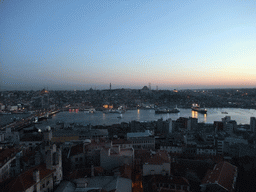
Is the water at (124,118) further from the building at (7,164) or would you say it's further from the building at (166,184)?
the building at (166,184)

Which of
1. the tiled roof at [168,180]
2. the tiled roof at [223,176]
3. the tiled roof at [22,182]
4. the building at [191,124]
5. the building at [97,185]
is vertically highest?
the tiled roof at [22,182]

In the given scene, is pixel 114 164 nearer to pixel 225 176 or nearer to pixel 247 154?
pixel 225 176

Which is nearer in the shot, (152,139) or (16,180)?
(16,180)

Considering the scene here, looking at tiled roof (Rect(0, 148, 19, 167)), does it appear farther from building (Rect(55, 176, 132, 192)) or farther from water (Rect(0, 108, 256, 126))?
water (Rect(0, 108, 256, 126))

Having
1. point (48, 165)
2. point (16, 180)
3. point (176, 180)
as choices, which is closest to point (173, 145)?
point (176, 180)

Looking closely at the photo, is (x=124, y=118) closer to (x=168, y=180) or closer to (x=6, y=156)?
(x=6, y=156)

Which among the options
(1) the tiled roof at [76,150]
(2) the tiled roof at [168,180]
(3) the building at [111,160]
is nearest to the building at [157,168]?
(2) the tiled roof at [168,180]

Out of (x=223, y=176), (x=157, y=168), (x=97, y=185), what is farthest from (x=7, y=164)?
(x=223, y=176)

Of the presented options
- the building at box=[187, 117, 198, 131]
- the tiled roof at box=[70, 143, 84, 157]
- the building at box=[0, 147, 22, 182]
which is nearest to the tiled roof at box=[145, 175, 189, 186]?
the tiled roof at box=[70, 143, 84, 157]
